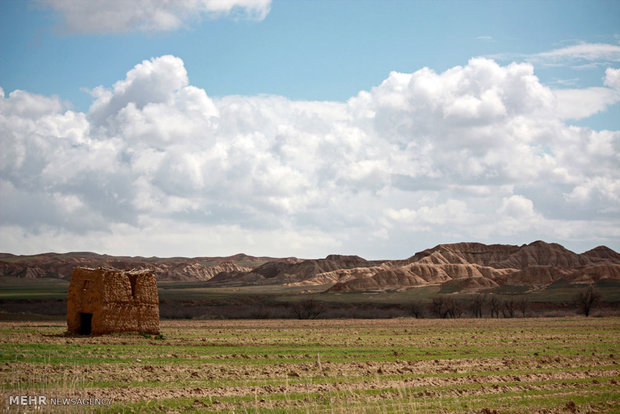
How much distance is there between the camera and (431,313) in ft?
277

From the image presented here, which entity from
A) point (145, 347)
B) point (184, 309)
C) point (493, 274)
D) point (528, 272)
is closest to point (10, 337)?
point (145, 347)

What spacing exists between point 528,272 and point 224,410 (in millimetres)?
126467

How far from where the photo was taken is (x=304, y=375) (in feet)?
69.2

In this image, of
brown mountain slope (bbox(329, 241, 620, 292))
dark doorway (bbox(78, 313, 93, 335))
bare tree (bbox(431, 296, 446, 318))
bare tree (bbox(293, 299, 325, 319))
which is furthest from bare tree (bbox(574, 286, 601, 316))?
dark doorway (bbox(78, 313, 93, 335))

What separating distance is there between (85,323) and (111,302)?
2.65 metres

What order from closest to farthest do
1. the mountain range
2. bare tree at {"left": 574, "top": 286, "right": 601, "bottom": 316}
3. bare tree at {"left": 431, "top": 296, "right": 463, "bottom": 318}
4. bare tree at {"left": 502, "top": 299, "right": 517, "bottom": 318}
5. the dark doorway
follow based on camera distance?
the dark doorway < bare tree at {"left": 574, "top": 286, "right": 601, "bottom": 316} < bare tree at {"left": 502, "top": 299, "right": 517, "bottom": 318} < bare tree at {"left": 431, "top": 296, "right": 463, "bottom": 318} < the mountain range

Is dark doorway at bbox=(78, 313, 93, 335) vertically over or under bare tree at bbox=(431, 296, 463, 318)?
over

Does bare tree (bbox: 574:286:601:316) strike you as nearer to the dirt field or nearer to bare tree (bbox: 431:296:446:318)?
bare tree (bbox: 431:296:446:318)

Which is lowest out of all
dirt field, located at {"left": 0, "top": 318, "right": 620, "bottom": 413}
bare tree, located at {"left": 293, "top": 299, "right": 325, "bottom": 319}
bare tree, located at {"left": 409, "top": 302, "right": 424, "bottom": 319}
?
bare tree, located at {"left": 409, "top": 302, "right": 424, "bottom": 319}

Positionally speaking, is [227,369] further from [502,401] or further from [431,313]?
[431,313]

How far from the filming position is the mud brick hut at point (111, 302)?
33031mm

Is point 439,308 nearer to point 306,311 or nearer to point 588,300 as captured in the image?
point 306,311

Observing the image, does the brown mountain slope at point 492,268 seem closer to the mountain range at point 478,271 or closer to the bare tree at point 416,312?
the mountain range at point 478,271

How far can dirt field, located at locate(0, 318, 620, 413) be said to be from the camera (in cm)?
1606
